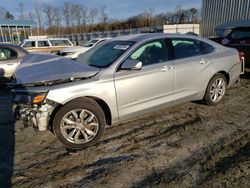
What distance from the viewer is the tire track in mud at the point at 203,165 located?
9.21ft

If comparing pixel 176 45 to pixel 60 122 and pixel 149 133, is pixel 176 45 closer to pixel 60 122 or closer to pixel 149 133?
pixel 149 133

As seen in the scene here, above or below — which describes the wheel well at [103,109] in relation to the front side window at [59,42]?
below

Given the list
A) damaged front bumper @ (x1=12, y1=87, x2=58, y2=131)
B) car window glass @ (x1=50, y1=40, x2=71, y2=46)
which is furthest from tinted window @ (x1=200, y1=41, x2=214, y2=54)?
car window glass @ (x1=50, y1=40, x2=71, y2=46)

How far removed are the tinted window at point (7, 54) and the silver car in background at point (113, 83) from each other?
12.2 feet

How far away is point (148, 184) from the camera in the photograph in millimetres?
2760

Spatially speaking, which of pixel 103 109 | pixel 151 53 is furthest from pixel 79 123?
pixel 151 53

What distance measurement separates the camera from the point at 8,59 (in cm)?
737

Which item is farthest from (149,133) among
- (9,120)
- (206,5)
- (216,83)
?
(206,5)

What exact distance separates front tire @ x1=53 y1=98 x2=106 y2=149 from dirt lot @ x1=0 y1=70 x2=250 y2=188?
16cm

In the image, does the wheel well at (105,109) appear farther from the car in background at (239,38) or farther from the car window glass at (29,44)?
the car window glass at (29,44)

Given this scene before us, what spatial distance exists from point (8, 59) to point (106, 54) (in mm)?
4482

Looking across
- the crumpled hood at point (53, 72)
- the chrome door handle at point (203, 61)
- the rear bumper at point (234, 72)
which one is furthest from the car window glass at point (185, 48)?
the crumpled hood at point (53, 72)

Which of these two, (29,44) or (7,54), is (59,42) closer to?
(29,44)

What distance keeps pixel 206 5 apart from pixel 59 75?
705 inches
